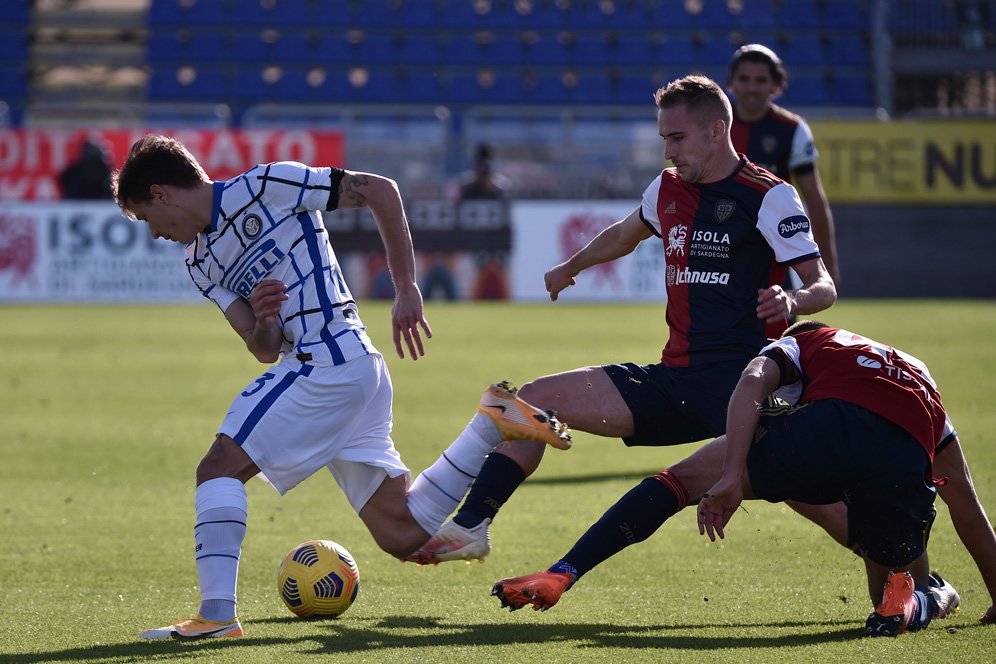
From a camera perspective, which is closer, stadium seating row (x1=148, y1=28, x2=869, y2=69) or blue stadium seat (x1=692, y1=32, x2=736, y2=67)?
blue stadium seat (x1=692, y1=32, x2=736, y2=67)

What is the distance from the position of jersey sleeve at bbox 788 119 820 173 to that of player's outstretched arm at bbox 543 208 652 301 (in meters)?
1.99

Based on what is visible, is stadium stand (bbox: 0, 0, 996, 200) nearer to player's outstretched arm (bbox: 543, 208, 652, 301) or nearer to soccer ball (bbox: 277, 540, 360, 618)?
player's outstretched arm (bbox: 543, 208, 652, 301)

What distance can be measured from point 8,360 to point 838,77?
59.7 feet

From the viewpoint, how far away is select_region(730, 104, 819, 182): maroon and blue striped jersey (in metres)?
7.05

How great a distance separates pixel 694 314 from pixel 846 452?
101 cm

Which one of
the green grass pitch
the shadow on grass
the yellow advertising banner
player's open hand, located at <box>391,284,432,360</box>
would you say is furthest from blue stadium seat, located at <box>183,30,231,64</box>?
the shadow on grass

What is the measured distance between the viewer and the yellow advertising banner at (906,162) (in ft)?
73.6

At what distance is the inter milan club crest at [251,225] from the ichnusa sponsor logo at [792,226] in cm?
178

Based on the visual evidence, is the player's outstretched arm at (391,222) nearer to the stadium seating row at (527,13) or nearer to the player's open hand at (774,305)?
the player's open hand at (774,305)

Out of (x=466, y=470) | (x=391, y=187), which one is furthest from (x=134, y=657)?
(x=391, y=187)

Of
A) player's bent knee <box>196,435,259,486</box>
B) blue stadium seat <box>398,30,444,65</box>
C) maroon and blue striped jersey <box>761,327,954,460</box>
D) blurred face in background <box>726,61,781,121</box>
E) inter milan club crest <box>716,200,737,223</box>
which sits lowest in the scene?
player's bent knee <box>196,435,259,486</box>

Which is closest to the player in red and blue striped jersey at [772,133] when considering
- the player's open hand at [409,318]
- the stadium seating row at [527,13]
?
the player's open hand at [409,318]

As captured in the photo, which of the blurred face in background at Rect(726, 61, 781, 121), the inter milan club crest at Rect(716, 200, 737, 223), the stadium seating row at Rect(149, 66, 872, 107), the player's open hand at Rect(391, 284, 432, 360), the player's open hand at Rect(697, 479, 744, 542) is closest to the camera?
the player's open hand at Rect(697, 479, 744, 542)

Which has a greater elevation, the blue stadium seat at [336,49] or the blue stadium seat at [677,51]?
the blue stadium seat at [336,49]
